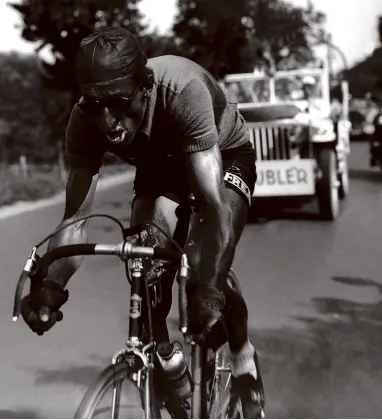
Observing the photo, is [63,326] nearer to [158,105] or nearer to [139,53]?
[158,105]

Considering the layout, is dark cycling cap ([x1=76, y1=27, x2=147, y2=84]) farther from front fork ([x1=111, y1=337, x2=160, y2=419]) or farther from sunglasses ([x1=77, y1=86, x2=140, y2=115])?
front fork ([x1=111, y1=337, x2=160, y2=419])

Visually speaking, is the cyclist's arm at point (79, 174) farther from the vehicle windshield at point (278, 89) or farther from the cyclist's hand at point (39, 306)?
the vehicle windshield at point (278, 89)

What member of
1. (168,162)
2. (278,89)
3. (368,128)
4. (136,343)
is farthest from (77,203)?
(368,128)

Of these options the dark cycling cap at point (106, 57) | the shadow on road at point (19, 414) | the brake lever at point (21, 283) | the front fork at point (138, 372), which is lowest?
the shadow on road at point (19, 414)

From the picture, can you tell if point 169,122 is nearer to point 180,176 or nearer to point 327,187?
point 180,176

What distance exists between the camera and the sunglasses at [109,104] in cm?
161

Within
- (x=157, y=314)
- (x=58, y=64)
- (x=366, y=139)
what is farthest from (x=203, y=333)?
(x=366, y=139)

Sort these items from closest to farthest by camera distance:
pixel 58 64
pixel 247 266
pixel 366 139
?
pixel 58 64
pixel 247 266
pixel 366 139

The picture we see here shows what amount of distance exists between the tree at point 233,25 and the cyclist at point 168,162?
1863 mm

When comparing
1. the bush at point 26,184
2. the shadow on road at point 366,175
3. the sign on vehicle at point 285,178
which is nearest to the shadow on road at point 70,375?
the bush at point 26,184

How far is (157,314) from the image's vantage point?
2.10m

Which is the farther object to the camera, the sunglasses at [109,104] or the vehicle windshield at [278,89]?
the vehicle windshield at [278,89]

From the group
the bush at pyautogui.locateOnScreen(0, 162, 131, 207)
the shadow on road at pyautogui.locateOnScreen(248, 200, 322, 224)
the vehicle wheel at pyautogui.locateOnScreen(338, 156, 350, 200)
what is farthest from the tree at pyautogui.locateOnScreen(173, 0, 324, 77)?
the vehicle wheel at pyautogui.locateOnScreen(338, 156, 350, 200)

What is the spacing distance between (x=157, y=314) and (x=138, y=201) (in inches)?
13.1
